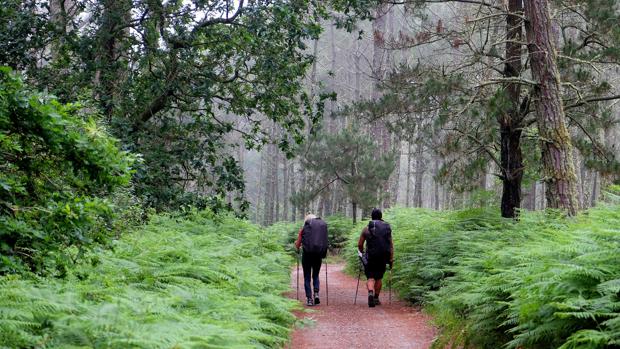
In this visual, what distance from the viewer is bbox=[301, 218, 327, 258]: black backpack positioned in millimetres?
11758

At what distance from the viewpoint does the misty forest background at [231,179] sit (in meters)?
4.52

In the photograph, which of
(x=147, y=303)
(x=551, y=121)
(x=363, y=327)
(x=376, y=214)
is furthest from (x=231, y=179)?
(x=147, y=303)

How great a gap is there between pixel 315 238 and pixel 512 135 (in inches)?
190

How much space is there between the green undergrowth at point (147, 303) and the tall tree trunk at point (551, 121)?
16.7 ft

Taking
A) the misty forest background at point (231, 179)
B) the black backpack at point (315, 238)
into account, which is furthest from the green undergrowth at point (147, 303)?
the black backpack at point (315, 238)

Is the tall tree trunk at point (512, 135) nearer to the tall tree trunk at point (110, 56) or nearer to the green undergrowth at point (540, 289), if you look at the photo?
the green undergrowth at point (540, 289)

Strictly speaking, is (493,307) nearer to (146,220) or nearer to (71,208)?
(71,208)

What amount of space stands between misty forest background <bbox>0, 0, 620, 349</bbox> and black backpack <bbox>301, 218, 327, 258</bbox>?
27.2 inches

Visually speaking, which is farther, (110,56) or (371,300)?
(110,56)

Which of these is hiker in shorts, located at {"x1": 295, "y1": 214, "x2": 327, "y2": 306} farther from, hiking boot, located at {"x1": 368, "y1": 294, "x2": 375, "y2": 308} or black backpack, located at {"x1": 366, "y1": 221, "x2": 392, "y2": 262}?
hiking boot, located at {"x1": 368, "y1": 294, "x2": 375, "y2": 308}

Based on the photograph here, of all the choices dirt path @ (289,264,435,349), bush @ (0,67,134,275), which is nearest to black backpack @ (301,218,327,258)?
dirt path @ (289,264,435,349)

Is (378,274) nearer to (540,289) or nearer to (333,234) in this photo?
(540,289)

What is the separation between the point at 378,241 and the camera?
38.7ft

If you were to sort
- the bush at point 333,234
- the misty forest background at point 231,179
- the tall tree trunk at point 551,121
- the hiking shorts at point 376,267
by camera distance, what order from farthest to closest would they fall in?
the bush at point 333,234
the hiking shorts at point 376,267
the tall tree trunk at point 551,121
the misty forest background at point 231,179
